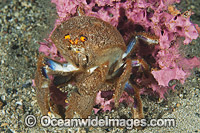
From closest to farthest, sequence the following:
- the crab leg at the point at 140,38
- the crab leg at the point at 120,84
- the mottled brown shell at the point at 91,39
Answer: the mottled brown shell at the point at 91,39 → the crab leg at the point at 120,84 → the crab leg at the point at 140,38

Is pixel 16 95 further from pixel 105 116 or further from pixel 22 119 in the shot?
pixel 105 116

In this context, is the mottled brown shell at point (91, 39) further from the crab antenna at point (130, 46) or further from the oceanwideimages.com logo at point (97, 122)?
the oceanwideimages.com logo at point (97, 122)

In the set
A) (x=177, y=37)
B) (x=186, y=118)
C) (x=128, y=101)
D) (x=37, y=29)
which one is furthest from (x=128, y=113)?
(x=37, y=29)

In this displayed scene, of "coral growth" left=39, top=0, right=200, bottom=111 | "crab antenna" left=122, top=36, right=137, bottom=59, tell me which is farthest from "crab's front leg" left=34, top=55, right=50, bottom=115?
"crab antenna" left=122, top=36, right=137, bottom=59

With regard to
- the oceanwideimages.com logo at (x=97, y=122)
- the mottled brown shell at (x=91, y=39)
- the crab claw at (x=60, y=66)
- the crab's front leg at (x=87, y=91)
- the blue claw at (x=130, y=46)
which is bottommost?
the oceanwideimages.com logo at (x=97, y=122)

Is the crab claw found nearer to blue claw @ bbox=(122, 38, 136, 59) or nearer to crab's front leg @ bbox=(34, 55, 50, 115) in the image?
crab's front leg @ bbox=(34, 55, 50, 115)

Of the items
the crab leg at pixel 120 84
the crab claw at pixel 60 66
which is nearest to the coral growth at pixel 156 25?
the crab leg at pixel 120 84

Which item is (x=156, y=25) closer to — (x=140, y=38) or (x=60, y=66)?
(x=140, y=38)
